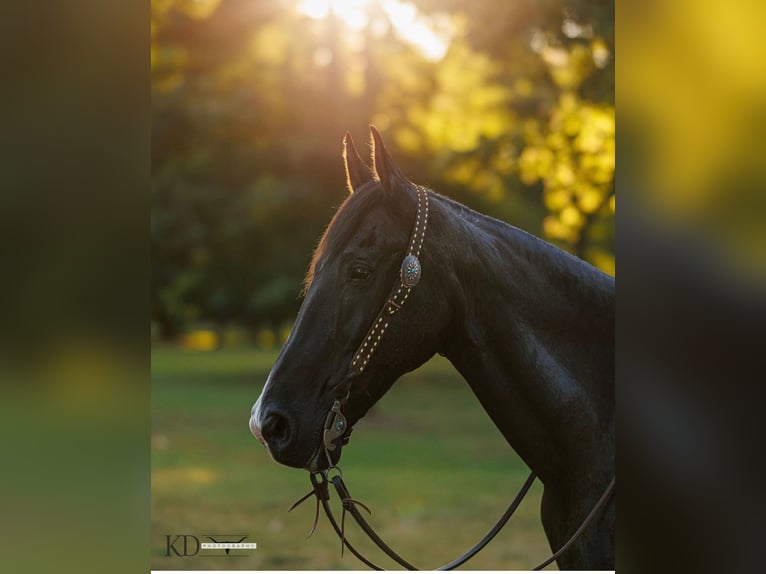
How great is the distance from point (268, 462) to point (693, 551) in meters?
9.23

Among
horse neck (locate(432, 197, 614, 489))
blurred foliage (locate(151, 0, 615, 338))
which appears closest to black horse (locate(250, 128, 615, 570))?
horse neck (locate(432, 197, 614, 489))

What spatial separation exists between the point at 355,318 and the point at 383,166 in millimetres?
397

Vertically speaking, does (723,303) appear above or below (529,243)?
below

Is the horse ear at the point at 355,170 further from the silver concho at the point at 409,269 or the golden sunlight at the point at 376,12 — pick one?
the golden sunlight at the point at 376,12

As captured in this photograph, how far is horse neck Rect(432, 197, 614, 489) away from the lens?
227 centimetres

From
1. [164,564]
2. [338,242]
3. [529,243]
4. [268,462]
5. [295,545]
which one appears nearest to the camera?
[338,242]

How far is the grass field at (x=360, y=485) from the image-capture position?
703 cm

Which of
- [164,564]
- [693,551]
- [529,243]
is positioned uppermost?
[529,243]

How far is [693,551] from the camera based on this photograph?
1.59 meters

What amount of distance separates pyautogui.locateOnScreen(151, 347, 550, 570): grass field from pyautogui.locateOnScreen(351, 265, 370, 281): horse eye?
14.6ft

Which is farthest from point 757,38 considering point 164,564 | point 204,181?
point 204,181

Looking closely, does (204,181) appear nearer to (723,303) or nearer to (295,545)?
(295,545)

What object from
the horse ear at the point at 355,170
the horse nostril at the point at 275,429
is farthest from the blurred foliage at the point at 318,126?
the horse nostril at the point at 275,429

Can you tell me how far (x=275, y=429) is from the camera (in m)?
2.21
